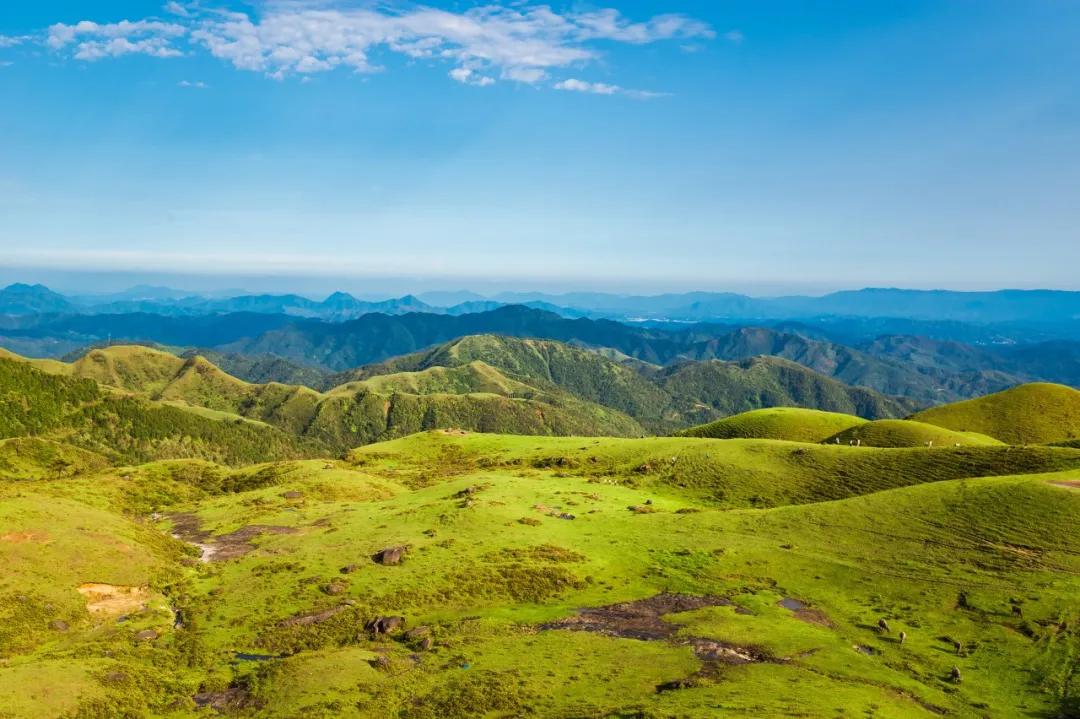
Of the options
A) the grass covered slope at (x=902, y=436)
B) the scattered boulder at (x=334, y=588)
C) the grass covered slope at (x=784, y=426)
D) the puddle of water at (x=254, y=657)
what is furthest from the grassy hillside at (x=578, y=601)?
the grass covered slope at (x=784, y=426)

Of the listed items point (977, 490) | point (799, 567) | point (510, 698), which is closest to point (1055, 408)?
point (977, 490)

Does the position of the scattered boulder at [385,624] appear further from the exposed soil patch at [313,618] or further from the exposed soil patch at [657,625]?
the exposed soil patch at [657,625]

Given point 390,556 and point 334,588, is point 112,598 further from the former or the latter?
point 390,556

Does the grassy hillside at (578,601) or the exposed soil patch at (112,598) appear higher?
the grassy hillside at (578,601)

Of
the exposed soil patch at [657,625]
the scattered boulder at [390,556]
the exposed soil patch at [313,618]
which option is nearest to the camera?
the exposed soil patch at [657,625]

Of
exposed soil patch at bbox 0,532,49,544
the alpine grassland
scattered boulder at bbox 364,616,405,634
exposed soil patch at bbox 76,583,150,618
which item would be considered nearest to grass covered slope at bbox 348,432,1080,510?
the alpine grassland

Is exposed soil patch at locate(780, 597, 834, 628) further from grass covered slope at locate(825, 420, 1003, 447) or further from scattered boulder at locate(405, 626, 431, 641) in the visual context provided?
grass covered slope at locate(825, 420, 1003, 447)
